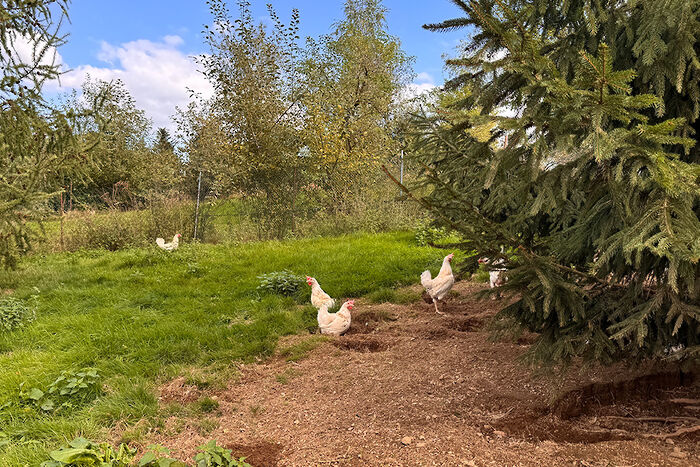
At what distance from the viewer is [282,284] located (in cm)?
613

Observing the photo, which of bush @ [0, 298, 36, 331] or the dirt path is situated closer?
the dirt path

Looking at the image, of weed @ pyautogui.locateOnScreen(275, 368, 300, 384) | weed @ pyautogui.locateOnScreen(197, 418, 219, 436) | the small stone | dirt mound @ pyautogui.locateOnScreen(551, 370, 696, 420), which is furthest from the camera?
weed @ pyautogui.locateOnScreen(275, 368, 300, 384)

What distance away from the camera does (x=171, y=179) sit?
15820mm

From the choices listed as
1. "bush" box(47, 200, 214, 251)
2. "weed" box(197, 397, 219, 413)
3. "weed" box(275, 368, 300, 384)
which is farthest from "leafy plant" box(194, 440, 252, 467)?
"bush" box(47, 200, 214, 251)

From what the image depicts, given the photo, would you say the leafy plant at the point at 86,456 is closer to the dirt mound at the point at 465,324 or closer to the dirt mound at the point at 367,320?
the dirt mound at the point at 367,320

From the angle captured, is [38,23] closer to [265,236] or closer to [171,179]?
[265,236]

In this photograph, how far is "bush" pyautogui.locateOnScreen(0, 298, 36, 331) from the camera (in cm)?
524

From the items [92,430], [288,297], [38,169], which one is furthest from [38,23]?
[92,430]

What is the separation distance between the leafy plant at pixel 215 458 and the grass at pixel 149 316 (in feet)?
3.02

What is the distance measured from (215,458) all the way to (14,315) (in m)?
4.56

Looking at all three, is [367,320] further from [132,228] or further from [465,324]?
[132,228]

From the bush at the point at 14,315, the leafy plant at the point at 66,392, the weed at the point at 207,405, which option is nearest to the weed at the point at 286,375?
the weed at the point at 207,405

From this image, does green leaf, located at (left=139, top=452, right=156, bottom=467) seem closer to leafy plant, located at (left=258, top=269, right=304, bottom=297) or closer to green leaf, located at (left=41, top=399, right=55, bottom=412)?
green leaf, located at (left=41, top=399, right=55, bottom=412)

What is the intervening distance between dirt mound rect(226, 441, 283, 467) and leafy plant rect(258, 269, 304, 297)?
3374 millimetres
